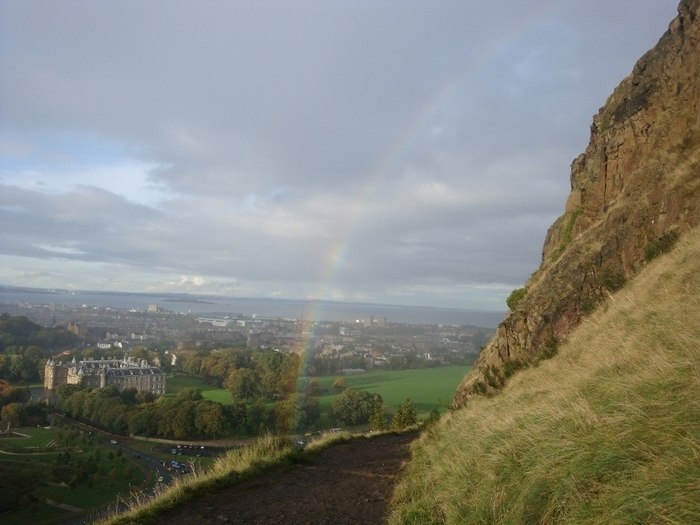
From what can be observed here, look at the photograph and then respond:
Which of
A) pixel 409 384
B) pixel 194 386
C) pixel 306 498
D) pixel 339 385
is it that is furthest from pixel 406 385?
pixel 306 498

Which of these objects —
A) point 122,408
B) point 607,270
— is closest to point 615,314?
point 607,270

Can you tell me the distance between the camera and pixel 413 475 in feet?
27.9

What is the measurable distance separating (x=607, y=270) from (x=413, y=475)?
438 inches

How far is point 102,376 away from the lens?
43.8 meters

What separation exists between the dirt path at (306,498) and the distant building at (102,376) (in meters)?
35.9

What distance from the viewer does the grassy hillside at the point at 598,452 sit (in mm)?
3494

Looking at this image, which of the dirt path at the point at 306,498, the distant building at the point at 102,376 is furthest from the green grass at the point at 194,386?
the dirt path at the point at 306,498

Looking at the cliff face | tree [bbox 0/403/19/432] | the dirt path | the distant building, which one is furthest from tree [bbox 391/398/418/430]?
the distant building

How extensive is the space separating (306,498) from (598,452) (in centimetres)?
552

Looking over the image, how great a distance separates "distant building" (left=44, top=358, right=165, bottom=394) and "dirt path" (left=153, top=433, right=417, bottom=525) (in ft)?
118

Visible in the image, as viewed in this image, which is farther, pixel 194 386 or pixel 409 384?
pixel 409 384

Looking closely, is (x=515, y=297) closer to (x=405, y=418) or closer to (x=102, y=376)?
(x=405, y=418)

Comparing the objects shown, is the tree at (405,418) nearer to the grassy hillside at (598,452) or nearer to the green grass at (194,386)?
the grassy hillside at (598,452)

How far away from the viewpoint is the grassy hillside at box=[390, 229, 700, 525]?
349 centimetres
